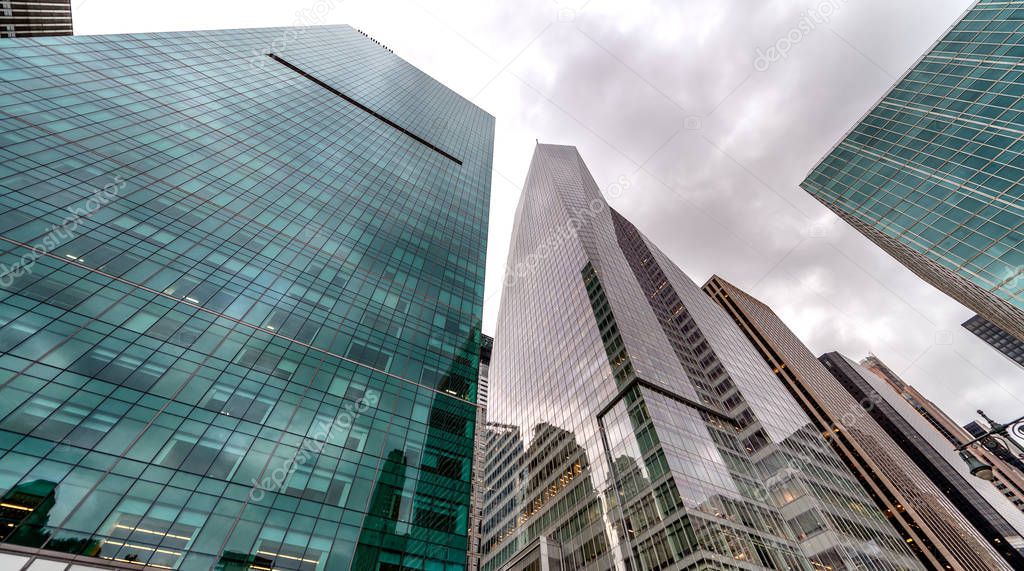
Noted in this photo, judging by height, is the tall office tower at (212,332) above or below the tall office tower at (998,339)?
below

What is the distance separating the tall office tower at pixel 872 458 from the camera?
9681 cm

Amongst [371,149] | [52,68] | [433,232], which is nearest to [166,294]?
[433,232]

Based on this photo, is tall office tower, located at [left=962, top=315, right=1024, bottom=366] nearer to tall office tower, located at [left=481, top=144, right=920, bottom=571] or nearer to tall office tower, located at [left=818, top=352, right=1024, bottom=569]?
tall office tower, located at [left=818, top=352, right=1024, bottom=569]

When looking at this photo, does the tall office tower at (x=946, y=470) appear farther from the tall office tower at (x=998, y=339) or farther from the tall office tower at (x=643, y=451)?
the tall office tower at (x=643, y=451)

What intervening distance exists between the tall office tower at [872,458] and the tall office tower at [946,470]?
10.1 m

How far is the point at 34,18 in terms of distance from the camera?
254ft

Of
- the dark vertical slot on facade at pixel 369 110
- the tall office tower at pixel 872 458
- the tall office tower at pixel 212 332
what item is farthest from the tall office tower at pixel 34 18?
the tall office tower at pixel 872 458

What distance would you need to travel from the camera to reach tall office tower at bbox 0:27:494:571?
2188 centimetres

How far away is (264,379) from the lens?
99.2 feet

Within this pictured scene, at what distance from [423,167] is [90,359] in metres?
56.1

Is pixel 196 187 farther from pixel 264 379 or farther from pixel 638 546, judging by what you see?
pixel 638 546

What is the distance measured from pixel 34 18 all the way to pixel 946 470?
888ft

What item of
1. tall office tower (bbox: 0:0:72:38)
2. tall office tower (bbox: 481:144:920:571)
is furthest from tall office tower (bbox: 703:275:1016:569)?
tall office tower (bbox: 0:0:72:38)

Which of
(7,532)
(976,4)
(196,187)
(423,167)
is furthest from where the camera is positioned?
(423,167)
